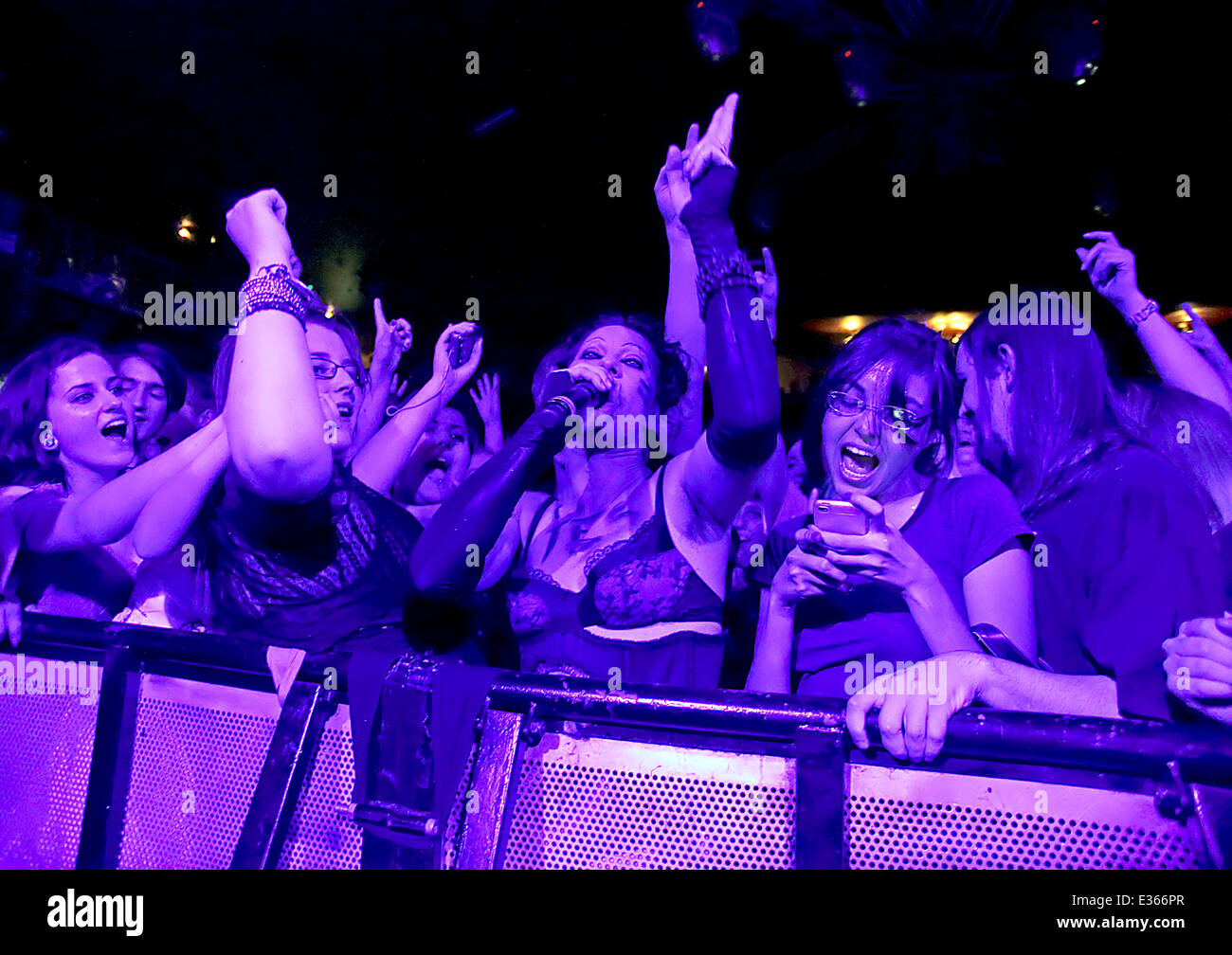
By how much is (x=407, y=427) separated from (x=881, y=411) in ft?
5.58

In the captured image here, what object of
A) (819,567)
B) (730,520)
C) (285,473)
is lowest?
(819,567)

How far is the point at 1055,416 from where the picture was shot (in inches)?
84.7

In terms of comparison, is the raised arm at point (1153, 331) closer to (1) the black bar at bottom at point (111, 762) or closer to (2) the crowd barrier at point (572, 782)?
(2) the crowd barrier at point (572, 782)

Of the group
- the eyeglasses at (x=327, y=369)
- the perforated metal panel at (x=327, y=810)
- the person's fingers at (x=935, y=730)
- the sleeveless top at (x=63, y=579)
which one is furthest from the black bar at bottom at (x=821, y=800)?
the sleeveless top at (x=63, y=579)

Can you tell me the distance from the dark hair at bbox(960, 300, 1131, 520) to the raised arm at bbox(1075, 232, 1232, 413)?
1.83 ft

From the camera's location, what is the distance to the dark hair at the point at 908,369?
7.18 ft

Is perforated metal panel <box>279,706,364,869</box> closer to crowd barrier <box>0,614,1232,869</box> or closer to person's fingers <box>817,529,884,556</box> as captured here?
crowd barrier <box>0,614,1232,869</box>

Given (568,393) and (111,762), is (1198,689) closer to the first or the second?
(568,393)

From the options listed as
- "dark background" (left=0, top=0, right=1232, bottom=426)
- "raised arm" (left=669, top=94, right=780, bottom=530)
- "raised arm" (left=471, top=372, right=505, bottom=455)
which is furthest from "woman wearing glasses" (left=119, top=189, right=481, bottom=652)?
"dark background" (left=0, top=0, right=1232, bottom=426)

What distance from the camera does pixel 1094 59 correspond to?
168 inches

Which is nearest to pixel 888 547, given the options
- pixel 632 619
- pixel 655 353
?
pixel 632 619

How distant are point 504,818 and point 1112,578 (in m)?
1.24
